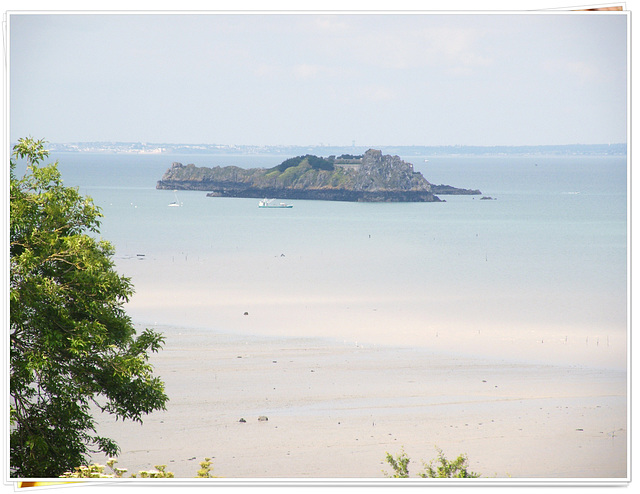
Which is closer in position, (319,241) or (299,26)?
(299,26)

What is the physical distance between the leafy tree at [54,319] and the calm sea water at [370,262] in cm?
639

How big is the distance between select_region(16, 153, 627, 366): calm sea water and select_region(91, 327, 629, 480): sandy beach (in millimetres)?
1272

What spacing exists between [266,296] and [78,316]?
9179mm

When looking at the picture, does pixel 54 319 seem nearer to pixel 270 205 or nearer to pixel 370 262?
pixel 370 262

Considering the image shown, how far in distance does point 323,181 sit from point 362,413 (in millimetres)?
27951

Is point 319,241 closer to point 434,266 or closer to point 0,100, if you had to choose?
point 434,266

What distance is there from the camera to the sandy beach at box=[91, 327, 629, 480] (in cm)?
677

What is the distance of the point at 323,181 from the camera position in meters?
35.7

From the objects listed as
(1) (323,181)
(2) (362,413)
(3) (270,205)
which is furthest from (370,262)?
(1) (323,181)

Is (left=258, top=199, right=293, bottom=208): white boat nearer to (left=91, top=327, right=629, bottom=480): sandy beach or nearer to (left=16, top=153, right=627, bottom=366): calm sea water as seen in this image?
(left=16, top=153, right=627, bottom=366): calm sea water

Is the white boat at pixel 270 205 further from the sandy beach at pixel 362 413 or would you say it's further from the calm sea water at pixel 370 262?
the sandy beach at pixel 362 413

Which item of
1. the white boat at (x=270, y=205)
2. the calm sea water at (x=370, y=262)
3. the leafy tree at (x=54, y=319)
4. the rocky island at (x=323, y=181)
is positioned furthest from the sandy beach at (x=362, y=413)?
the rocky island at (x=323, y=181)
